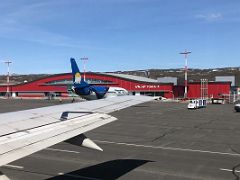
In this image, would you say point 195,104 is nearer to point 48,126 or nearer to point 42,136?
point 48,126

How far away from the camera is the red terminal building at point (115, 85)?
10314 cm

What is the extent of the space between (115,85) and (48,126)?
350 ft

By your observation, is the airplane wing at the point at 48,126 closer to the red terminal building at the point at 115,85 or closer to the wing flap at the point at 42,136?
the wing flap at the point at 42,136

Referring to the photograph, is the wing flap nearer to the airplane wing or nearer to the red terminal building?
the airplane wing

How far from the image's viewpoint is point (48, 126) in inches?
326

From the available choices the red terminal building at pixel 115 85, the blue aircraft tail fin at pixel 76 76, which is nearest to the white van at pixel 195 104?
the blue aircraft tail fin at pixel 76 76

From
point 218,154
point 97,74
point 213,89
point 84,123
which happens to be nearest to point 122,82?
point 97,74

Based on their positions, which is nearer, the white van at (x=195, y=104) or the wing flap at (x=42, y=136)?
the wing flap at (x=42, y=136)

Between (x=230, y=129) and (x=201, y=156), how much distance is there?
14044 mm

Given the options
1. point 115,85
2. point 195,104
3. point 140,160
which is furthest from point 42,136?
point 115,85

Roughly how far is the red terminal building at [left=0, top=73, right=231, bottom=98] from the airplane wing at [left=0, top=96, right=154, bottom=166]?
8936 centimetres

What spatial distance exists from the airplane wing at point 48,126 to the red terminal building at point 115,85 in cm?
8936

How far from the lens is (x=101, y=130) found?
30.1 m

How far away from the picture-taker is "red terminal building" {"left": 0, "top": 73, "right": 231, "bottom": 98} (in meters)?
103
